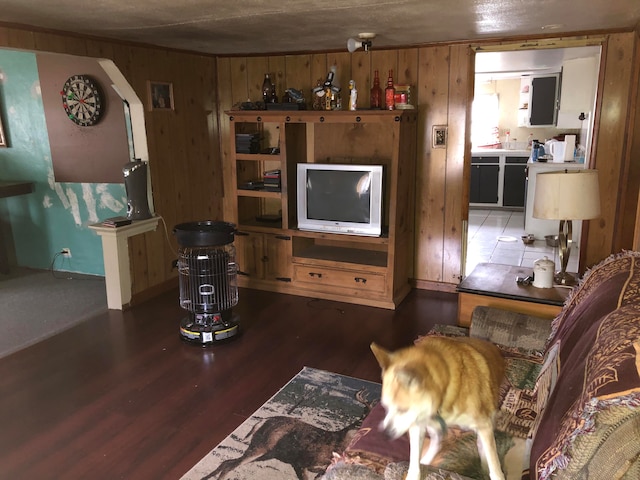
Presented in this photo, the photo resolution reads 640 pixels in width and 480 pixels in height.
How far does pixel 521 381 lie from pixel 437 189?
101 inches

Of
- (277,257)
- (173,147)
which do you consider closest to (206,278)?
(277,257)

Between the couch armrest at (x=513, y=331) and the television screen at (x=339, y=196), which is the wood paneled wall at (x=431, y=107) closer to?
the television screen at (x=339, y=196)

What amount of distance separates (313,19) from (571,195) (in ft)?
5.81

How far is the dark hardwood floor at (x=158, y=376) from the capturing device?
7.78ft

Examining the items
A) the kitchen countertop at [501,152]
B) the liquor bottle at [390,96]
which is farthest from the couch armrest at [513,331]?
the kitchen countertop at [501,152]

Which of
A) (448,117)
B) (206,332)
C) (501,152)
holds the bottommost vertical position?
(206,332)

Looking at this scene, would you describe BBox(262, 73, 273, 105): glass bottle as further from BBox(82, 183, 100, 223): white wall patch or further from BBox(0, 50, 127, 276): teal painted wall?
BBox(82, 183, 100, 223): white wall patch

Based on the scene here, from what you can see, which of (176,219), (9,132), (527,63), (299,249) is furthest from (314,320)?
(527,63)

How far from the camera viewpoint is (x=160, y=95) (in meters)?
4.37

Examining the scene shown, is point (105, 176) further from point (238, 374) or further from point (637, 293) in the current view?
point (637, 293)

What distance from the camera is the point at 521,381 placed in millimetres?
2023

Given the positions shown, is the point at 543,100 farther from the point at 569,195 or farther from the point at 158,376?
the point at 158,376

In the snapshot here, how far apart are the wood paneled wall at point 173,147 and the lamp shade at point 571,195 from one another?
311 cm

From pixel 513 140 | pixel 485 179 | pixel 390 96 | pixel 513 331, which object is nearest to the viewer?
pixel 513 331
